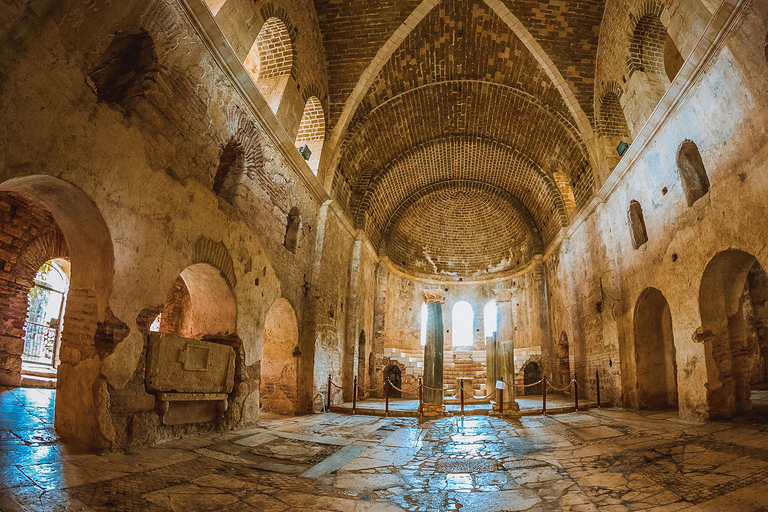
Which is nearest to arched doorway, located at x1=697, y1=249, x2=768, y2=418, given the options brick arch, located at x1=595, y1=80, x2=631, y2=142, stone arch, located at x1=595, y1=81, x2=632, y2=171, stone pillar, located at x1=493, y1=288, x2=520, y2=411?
stone pillar, located at x1=493, y1=288, x2=520, y2=411

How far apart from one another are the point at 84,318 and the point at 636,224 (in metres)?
10.8

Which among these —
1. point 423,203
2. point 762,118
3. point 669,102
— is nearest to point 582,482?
point 762,118

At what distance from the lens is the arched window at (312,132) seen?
37.0ft

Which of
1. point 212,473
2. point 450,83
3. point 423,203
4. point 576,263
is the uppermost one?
point 450,83

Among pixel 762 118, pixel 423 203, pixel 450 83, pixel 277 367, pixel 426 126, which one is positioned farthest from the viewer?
pixel 423 203

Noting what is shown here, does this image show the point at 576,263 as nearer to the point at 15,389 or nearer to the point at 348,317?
the point at 348,317

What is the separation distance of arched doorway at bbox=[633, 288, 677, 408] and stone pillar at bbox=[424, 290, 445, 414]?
15.0ft

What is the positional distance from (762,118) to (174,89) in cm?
811

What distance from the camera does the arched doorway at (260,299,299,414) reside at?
9.83m

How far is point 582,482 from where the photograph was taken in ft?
14.3

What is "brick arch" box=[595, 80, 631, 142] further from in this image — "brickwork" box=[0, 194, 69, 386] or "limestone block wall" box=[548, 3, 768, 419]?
"brickwork" box=[0, 194, 69, 386]

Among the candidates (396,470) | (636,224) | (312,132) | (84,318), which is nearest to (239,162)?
(84,318)

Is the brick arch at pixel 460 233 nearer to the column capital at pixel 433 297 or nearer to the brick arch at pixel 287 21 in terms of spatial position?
the column capital at pixel 433 297

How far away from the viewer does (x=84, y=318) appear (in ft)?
15.9
